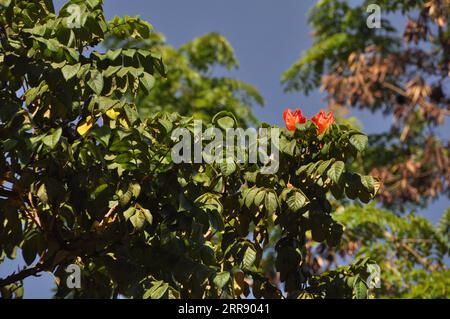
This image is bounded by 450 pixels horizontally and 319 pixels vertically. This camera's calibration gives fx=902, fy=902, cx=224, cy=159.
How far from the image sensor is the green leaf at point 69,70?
11.8 ft

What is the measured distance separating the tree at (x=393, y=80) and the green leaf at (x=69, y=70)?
33.1 feet

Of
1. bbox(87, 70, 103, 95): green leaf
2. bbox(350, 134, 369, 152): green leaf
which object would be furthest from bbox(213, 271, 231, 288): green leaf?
bbox(87, 70, 103, 95): green leaf

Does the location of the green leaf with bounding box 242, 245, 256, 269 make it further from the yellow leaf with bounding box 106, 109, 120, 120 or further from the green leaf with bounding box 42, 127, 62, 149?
the green leaf with bounding box 42, 127, 62, 149

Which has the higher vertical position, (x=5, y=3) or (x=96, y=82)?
(x=5, y=3)

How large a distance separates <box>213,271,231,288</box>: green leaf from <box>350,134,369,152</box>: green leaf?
2.58 ft

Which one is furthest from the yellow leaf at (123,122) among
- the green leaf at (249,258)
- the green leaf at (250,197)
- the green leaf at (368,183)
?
the green leaf at (368,183)

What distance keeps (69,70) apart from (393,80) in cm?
1224

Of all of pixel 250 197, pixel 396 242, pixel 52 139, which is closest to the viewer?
pixel 52 139

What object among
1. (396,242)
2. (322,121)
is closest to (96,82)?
(322,121)

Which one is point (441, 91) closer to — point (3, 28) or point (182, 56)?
point (182, 56)

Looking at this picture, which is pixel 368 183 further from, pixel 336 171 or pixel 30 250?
pixel 30 250

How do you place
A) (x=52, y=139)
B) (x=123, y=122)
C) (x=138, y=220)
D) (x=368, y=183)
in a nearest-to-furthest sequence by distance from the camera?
(x=52, y=139)
(x=138, y=220)
(x=368, y=183)
(x=123, y=122)

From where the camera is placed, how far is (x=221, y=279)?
3416 millimetres

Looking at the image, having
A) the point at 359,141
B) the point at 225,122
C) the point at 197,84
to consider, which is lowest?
the point at 359,141
